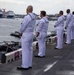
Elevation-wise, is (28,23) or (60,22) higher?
(28,23)

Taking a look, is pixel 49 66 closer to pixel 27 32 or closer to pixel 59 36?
pixel 27 32

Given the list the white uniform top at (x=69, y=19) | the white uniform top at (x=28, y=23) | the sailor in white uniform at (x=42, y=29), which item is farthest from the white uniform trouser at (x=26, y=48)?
the white uniform top at (x=69, y=19)

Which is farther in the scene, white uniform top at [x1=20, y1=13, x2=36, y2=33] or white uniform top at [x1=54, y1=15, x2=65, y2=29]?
white uniform top at [x1=54, y1=15, x2=65, y2=29]

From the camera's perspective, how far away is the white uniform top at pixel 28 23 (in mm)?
11719

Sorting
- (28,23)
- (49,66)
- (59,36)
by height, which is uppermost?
(28,23)

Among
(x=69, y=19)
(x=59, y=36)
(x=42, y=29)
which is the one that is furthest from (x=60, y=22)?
(x=42, y=29)

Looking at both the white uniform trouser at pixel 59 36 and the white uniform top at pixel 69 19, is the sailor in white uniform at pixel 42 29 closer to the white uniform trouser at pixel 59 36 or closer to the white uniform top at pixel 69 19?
the white uniform trouser at pixel 59 36

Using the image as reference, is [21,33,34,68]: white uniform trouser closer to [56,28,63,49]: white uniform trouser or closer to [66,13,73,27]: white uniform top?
[56,28,63,49]: white uniform trouser

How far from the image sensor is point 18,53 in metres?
15.8

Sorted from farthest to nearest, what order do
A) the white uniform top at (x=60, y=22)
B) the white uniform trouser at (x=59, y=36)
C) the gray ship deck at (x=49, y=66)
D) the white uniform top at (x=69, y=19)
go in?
the white uniform top at (x=69, y=19) < the white uniform trouser at (x=59, y=36) < the white uniform top at (x=60, y=22) < the gray ship deck at (x=49, y=66)

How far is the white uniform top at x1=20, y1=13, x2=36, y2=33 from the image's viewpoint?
11.7 m

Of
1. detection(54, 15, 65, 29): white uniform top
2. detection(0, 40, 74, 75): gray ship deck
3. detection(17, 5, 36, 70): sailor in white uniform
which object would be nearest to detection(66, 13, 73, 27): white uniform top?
detection(54, 15, 65, 29): white uniform top

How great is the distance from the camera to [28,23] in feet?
38.7

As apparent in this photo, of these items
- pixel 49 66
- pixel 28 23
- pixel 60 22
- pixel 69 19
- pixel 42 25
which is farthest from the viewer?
pixel 69 19
